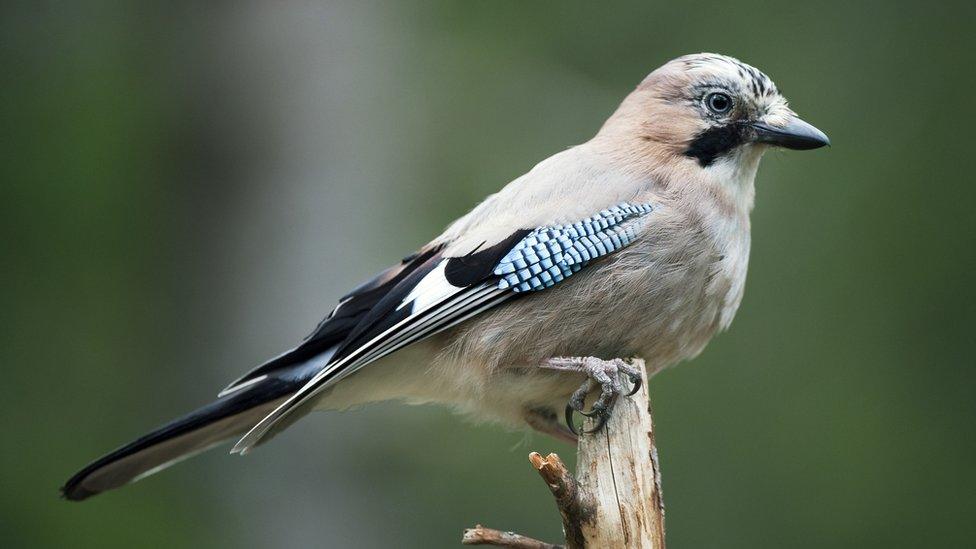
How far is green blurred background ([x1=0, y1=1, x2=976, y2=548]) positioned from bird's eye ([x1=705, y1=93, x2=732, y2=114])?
2.60 meters

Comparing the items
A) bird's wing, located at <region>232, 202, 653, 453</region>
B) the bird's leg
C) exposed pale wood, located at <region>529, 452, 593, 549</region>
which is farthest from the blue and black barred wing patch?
exposed pale wood, located at <region>529, 452, 593, 549</region>

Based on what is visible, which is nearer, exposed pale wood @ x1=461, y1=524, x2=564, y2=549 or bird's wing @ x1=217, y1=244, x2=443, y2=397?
exposed pale wood @ x1=461, y1=524, x2=564, y2=549

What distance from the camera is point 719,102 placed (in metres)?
4.81

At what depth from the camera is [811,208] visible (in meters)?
7.98

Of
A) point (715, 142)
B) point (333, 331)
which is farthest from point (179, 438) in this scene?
point (715, 142)

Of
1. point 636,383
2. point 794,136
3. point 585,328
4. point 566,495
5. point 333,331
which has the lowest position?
point 566,495

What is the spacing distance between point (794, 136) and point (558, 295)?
1.22 m

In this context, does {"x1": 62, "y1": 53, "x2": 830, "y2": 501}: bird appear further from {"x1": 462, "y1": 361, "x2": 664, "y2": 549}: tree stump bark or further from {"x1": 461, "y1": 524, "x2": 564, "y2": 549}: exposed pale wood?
{"x1": 461, "y1": 524, "x2": 564, "y2": 549}: exposed pale wood

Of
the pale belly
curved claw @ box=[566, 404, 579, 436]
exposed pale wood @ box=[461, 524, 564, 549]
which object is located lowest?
exposed pale wood @ box=[461, 524, 564, 549]

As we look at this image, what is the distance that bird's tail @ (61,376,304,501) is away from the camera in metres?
4.46

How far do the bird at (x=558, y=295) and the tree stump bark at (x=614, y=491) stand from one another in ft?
0.35

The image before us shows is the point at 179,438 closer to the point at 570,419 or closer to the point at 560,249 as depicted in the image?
the point at 570,419

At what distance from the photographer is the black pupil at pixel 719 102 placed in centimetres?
480

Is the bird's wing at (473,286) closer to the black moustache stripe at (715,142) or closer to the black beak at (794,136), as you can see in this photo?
the black moustache stripe at (715,142)
